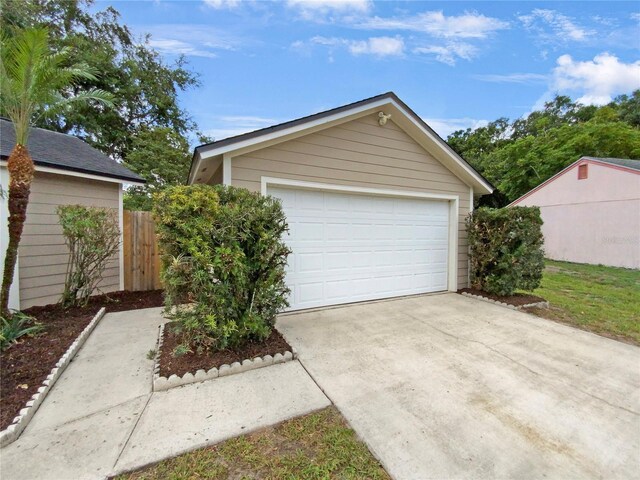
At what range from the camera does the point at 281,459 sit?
1874 mm

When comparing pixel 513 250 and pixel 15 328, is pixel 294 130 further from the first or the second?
pixel 513 250

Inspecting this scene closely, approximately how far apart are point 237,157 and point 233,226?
174 centimetres

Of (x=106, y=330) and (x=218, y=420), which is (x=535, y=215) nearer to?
(x=218, y=420)

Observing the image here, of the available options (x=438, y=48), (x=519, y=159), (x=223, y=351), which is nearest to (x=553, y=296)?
(x=438, y=48)

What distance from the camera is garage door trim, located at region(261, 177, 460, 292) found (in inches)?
183

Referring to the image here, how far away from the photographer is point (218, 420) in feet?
7.36

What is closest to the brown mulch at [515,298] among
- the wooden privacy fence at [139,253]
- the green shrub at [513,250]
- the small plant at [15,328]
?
the green shrub at [513,250]

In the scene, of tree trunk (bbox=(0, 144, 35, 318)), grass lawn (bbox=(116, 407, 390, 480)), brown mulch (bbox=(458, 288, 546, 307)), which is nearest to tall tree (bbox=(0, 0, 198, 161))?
tree trunk (bbox=(0, 144, 35, 318))

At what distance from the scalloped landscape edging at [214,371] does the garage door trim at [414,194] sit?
8.28 ft

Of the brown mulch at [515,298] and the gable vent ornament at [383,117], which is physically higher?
the gable vent ornament at [383,117]

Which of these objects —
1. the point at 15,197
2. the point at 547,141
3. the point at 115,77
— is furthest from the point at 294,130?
the point at 547,141

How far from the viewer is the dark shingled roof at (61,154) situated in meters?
4.98

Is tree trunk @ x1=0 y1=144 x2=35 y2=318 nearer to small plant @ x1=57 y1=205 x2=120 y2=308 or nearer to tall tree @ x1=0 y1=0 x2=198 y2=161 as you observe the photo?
small plant @ x1=57 y1=205 x2=120 y2=308

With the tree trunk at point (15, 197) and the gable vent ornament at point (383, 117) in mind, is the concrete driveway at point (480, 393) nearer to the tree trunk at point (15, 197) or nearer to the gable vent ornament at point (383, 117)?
the tree trunk at point (15, 197)
